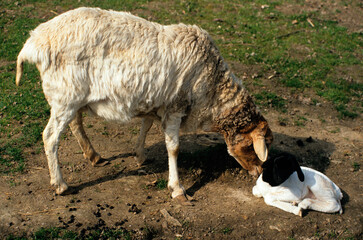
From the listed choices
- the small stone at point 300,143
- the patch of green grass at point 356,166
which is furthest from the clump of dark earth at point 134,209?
the patch of green grass at point 356,166

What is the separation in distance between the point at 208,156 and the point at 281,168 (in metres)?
1.81

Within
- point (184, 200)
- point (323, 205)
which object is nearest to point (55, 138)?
point (184, 200)

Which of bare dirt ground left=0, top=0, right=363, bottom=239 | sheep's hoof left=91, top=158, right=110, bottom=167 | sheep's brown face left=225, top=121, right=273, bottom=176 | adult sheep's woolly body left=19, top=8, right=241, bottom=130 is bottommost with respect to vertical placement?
sheep's hoof left=91, top=158, right=110, bottom=167

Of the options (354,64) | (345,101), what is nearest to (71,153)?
(345,101)

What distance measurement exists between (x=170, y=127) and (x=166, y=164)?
1.34m

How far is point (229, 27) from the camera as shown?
41.9 feet

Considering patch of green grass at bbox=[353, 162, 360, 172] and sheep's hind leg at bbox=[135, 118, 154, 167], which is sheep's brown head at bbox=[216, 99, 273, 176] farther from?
patch of green grass at bbox=[353, 162, 360, 172]

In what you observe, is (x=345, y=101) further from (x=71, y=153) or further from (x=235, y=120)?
(x=71, y=153)

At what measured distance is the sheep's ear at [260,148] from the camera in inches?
254

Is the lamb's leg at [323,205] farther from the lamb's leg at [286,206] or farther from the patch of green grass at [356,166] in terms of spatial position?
the patch of green grass at [356,166]

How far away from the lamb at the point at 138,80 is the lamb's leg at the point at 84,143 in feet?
2.78

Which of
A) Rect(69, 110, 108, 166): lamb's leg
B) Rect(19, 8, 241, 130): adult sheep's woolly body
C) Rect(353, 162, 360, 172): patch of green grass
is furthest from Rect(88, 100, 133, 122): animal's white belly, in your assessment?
Rect(353, 162, 360, 172): patch of green grass

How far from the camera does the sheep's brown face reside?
6.52 m

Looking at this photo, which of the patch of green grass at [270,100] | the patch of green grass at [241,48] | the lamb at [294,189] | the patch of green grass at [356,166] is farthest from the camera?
the patch of green grass at [270,100]
